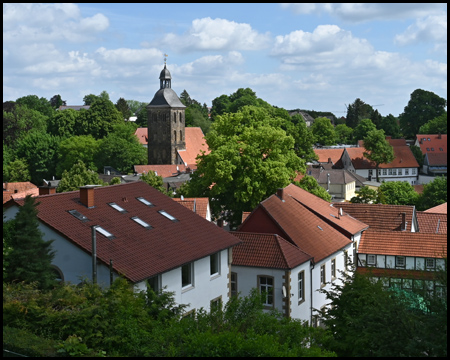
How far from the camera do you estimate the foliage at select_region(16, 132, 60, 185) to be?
8494cm

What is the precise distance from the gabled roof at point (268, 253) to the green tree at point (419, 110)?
3898 inches

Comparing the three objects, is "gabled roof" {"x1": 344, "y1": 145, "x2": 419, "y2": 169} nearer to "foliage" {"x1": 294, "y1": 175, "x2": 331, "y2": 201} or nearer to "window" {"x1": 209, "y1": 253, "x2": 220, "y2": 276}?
"foliage" {"x1": 294, "y1": 175, "x2": 331, "y2": 201}

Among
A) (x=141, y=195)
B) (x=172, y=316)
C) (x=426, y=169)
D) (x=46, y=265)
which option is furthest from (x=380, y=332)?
(x=426, y=169)

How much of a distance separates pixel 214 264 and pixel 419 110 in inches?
4163

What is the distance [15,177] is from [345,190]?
41262 mm

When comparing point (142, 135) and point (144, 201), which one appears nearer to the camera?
point (144, 201)

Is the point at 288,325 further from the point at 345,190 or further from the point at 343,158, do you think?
the point at 343,158

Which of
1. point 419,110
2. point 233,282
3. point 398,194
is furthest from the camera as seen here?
point 419,110

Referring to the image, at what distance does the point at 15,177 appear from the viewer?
81.0 metres

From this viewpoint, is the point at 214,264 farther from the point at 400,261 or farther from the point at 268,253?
the point at 400,261

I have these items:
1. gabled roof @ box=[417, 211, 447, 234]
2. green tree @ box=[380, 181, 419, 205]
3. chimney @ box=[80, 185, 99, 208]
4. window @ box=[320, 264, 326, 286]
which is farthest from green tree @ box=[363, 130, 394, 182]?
chimney @ box=[80, 185, 99, 208]

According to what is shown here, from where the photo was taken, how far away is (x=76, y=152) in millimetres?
80812

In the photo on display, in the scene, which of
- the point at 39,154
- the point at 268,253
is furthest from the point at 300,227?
the point at 39,154

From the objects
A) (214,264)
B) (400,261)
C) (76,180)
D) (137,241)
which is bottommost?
(400,261)
